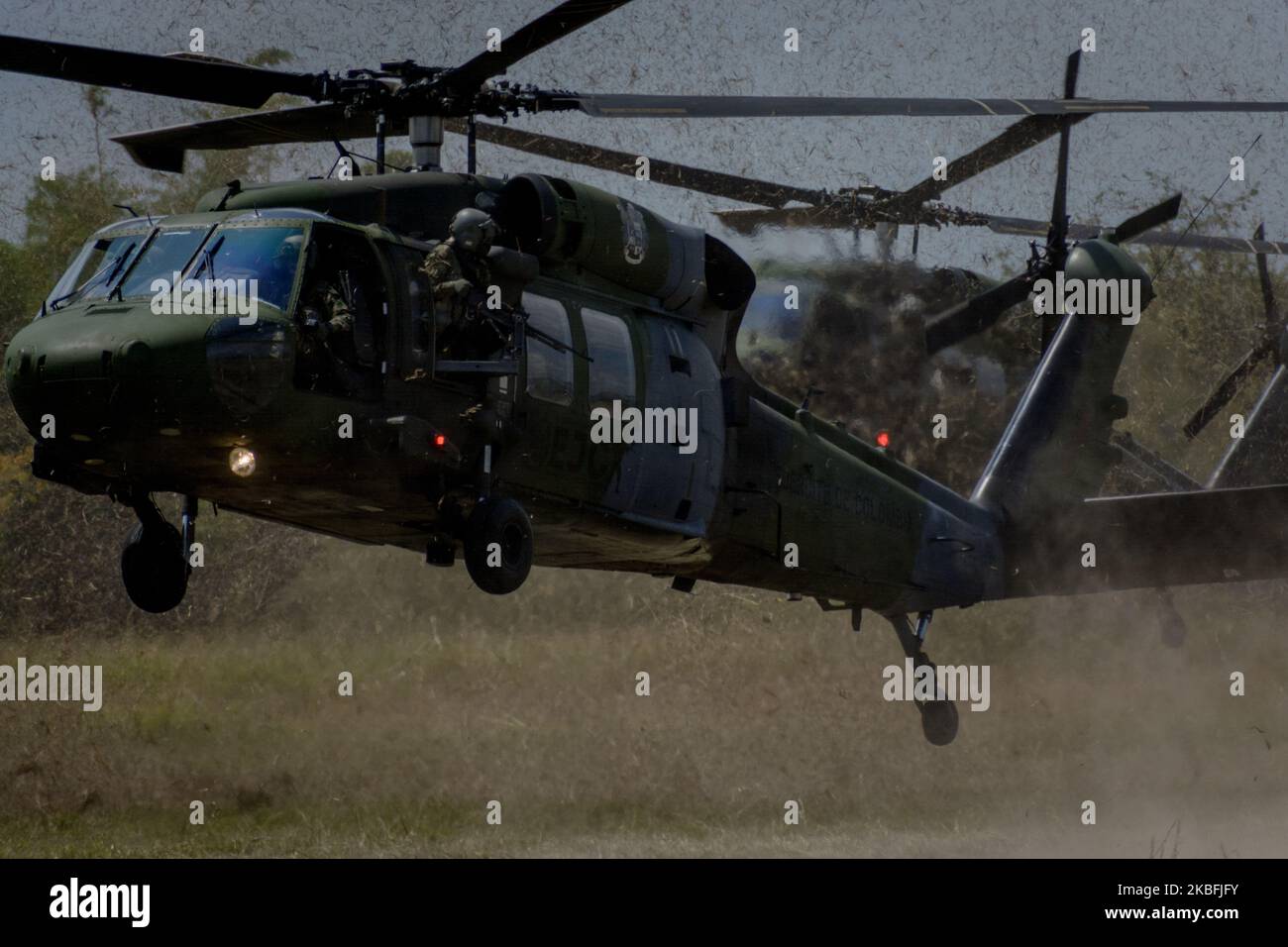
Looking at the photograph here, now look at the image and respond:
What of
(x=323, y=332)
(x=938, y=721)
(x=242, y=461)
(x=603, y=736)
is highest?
(x=323, y=332)

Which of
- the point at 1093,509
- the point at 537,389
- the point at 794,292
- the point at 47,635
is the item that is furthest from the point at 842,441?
the point at 47,635

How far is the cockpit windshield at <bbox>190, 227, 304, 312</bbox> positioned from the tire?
1.31m

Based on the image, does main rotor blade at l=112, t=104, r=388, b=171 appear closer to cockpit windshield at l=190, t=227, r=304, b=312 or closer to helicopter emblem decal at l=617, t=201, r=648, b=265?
helicopter emblem decal at l=617, t=201, r=648, b=265

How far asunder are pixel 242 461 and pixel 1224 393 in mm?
9795

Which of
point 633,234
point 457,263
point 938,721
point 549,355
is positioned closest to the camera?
point 457,263

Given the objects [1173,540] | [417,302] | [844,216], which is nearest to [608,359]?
[417,302]

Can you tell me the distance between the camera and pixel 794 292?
16.5 meters

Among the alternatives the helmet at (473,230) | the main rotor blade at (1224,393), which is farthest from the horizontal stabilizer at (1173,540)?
the helmet at (473,230)

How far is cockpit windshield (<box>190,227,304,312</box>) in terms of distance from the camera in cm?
702

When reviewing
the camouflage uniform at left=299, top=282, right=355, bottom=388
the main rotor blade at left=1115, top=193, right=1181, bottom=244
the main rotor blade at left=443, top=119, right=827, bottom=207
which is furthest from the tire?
the main rotor blade at left=1115, top=193, right=1181, bottom=244

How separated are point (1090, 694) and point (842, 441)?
186 inches

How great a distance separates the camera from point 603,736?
13117mm

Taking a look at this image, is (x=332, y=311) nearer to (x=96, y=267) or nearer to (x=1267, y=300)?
(x=96, y=267)

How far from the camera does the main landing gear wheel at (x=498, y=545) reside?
294 inches
